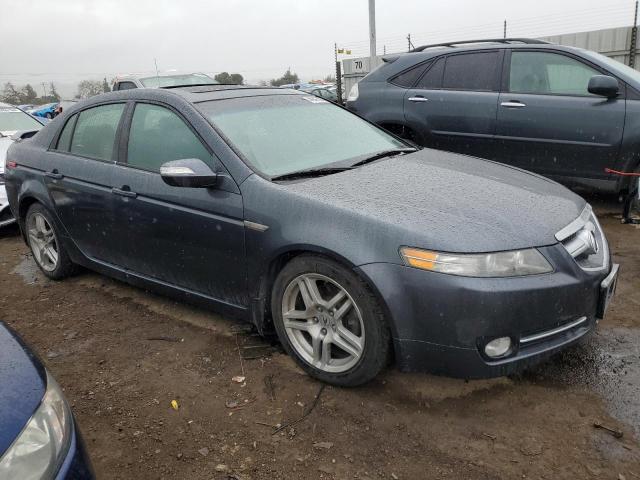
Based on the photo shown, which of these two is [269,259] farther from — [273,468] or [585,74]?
[585,74]

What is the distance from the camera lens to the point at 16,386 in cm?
168

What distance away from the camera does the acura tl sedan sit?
241cm

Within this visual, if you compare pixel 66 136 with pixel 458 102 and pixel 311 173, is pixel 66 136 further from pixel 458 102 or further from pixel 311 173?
pixel 458 102

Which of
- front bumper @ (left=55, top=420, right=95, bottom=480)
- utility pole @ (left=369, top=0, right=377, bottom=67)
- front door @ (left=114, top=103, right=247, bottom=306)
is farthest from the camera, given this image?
utility pole @ (left=369, top=0, right=377, bottom=67)

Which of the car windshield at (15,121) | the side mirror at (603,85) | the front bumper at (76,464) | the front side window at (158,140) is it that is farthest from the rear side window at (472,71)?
the car windshield at (15,121)

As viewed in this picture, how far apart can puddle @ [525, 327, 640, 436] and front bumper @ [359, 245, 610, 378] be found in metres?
0.36

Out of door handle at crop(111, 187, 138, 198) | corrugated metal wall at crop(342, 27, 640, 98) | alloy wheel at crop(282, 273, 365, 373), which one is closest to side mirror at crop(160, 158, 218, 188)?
door handle at crop(111, 187, 138, 198)

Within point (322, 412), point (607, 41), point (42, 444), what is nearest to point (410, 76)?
point (322, 412)

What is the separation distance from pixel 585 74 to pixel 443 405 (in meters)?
4.07

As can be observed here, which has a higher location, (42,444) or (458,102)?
(458,102)

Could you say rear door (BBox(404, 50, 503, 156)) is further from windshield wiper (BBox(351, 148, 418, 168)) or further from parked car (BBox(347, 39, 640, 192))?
windshield wiper (BBox(351, 148, 418, 168))

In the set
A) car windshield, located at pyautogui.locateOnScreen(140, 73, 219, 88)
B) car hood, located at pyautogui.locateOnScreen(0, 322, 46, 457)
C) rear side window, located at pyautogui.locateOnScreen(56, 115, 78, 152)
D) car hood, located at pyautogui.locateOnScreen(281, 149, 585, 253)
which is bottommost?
car hood, located at pyautogui.locateOnScreen(0, 322, 46, 457)

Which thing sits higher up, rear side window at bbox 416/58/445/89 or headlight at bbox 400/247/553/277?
rear side window at bbox 416/58/445/89

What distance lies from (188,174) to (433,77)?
3.96m
